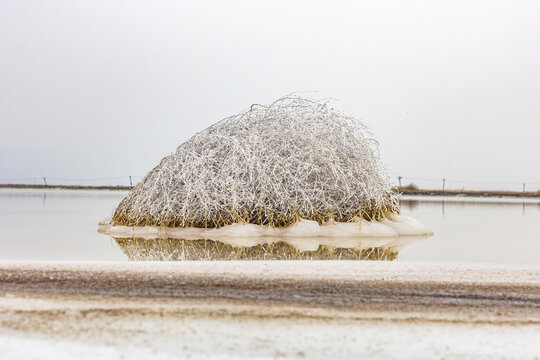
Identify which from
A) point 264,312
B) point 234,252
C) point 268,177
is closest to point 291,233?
point 268,177

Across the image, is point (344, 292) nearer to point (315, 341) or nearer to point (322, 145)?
point (315, 341)

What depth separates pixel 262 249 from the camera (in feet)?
35.6

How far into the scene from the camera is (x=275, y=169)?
13.9 m

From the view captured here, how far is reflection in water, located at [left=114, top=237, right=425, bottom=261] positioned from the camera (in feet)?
32.1

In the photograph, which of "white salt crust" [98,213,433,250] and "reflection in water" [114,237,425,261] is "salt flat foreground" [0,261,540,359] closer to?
"reflection in water" [114,237,425,261]

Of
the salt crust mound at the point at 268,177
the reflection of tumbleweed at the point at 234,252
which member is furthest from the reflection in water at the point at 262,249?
the salt crust mound at the point at 268,177

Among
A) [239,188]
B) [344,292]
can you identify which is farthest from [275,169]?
[344,292]

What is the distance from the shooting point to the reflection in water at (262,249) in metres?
9.77

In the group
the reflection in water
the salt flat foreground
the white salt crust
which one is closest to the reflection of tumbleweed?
the reflection in water

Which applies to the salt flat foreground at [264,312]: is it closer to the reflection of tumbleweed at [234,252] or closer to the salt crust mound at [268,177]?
the reflection of tumbleweed at [234,252]

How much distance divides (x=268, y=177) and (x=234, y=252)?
3715 millimetres

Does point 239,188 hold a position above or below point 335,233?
above

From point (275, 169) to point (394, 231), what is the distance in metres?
3.68

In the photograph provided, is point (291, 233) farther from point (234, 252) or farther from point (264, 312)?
point (264, 312)
